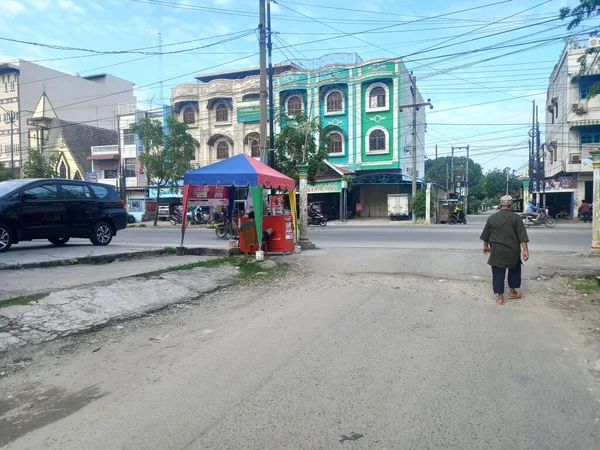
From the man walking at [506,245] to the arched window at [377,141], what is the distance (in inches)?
1163

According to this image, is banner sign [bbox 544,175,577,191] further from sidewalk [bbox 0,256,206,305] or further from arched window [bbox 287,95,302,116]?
sidewalk [bbox 0,256,206,305]

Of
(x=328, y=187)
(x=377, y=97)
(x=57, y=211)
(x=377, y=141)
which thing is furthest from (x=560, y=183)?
(x=57, y=211)

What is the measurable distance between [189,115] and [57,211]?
32506mm

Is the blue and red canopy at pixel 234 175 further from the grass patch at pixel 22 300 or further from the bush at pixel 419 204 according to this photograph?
the bush at pixel 419 204

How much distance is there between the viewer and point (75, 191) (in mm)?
11938

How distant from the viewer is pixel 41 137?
4850 centimetres

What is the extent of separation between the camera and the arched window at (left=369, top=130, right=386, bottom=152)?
36031 millimetres

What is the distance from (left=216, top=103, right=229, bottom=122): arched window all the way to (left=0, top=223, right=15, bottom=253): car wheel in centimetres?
3182

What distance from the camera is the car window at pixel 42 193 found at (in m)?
10.7

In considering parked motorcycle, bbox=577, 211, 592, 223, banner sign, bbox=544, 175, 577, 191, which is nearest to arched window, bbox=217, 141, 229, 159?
banner sign, bbox=544, 175, 577, 191

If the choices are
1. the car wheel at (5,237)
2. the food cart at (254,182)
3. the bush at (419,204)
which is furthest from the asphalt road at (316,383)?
the bush at (419,204)

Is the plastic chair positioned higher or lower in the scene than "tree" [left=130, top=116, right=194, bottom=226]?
lower

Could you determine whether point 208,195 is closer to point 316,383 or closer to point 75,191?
point 75,191

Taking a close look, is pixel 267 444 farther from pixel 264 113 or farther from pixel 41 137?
pixel 41 137
